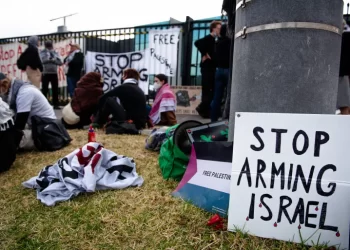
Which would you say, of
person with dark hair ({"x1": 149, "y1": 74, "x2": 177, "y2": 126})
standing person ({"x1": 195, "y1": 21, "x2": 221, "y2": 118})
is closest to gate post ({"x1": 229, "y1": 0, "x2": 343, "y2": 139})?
standing person ({"x1": 195, "y1": 21, "x2": 221, "y2": 118})

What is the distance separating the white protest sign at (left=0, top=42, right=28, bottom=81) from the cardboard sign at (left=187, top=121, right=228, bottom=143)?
10981 mm

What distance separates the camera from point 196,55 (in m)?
8.42

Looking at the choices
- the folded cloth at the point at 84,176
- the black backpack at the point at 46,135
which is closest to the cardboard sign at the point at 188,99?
the black backpack at the point at 46,135

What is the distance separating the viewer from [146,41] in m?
9.45

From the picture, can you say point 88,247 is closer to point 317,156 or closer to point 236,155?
point 236,155

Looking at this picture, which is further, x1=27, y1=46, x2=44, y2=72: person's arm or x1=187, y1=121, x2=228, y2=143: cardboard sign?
x1=27, y1=46, x2=44, y2=72: person's arm

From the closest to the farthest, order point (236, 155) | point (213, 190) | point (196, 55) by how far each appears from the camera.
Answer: point (236, 155) < point (213, 190) < point (196, 55)

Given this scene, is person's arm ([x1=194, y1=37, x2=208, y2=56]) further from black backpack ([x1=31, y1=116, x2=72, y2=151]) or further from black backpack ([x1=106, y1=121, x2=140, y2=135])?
black backpack ([x1=31, y1=116, x2=72, y2=151])

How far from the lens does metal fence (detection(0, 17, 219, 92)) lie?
335 inches

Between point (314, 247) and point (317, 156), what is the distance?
1.45ft

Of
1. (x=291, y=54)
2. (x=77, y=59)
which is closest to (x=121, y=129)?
(x=291, y=54)

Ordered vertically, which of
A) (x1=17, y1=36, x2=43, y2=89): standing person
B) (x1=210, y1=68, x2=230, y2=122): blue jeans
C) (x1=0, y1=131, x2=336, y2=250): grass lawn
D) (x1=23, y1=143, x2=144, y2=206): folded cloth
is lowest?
(x1=0, y1=131, x2=336, y2=250): grass lawn

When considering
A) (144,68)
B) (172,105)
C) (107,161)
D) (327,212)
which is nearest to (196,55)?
(144,68)

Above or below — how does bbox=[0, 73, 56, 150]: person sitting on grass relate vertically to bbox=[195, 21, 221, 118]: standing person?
below
